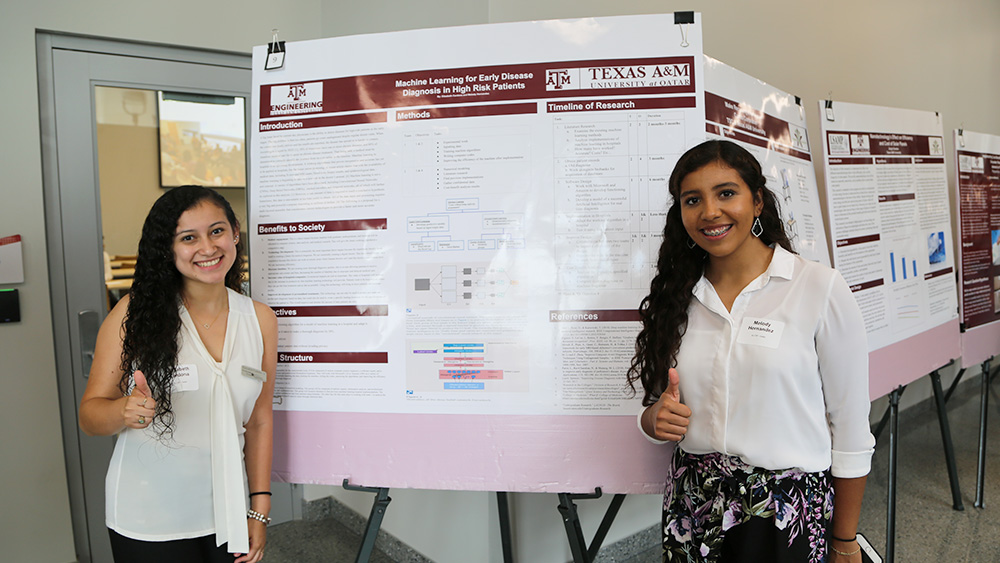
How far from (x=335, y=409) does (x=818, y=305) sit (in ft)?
4.02

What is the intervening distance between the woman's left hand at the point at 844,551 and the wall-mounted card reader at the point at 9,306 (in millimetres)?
2914

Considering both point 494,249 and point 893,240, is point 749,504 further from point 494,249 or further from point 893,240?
point 893,240

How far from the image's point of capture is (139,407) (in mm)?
1297

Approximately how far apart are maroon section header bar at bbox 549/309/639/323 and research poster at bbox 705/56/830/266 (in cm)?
63

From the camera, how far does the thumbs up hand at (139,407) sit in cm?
129

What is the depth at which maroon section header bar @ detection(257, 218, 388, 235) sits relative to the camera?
164 centimetres

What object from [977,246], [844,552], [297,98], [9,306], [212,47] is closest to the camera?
[844,552]

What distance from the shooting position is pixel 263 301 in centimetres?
172

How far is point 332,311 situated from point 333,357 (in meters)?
0.13

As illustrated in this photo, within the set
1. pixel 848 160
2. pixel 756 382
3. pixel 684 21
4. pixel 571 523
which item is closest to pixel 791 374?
pixel 756 382

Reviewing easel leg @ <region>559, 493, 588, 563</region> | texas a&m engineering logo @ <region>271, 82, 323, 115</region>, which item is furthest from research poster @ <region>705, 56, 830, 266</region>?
texas a&m engineering logo @ <region>271, 82, 323, 115</region>

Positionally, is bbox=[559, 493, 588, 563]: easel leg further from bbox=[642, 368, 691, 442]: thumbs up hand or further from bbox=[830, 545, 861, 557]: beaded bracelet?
bbox=[830, 545, 861, 557]: beaded bracelet

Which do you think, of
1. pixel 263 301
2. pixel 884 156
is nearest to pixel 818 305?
pixel 263 301

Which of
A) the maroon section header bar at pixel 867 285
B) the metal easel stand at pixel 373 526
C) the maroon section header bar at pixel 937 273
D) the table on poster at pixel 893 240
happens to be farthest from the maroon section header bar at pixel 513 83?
the maroon section header bar at pixel 937 273
